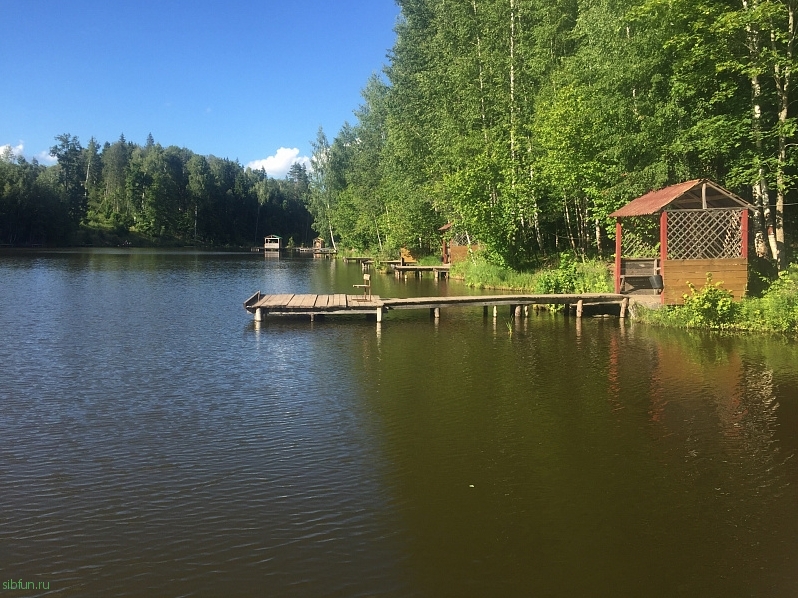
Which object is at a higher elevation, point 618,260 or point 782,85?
point 782,85

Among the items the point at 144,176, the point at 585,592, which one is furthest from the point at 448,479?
the point at 144,176

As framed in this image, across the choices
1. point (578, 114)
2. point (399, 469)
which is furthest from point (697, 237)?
point (399, 469)

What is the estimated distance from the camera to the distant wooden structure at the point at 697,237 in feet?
64.0

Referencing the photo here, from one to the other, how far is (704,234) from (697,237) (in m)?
0.22

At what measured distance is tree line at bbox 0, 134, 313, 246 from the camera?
304ft

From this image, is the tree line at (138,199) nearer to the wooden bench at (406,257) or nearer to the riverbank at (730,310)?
the wooden bench at (406,257)

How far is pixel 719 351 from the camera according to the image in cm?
1583

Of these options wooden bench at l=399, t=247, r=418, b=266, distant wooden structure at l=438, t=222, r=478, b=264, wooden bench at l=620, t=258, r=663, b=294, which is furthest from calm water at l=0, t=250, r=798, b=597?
wooden bench at l=399, t=247, r=418, b=266

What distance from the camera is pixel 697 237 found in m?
20.3

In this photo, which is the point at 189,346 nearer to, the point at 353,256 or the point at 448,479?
the point at 448,479

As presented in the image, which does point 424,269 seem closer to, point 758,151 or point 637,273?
point 637,273

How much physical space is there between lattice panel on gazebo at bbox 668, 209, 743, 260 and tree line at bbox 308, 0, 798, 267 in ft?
4.04

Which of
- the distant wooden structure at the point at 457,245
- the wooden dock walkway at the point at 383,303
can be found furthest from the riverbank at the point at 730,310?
the distant wooden structure at the point at 457,245

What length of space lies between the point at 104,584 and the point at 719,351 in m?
14.6
